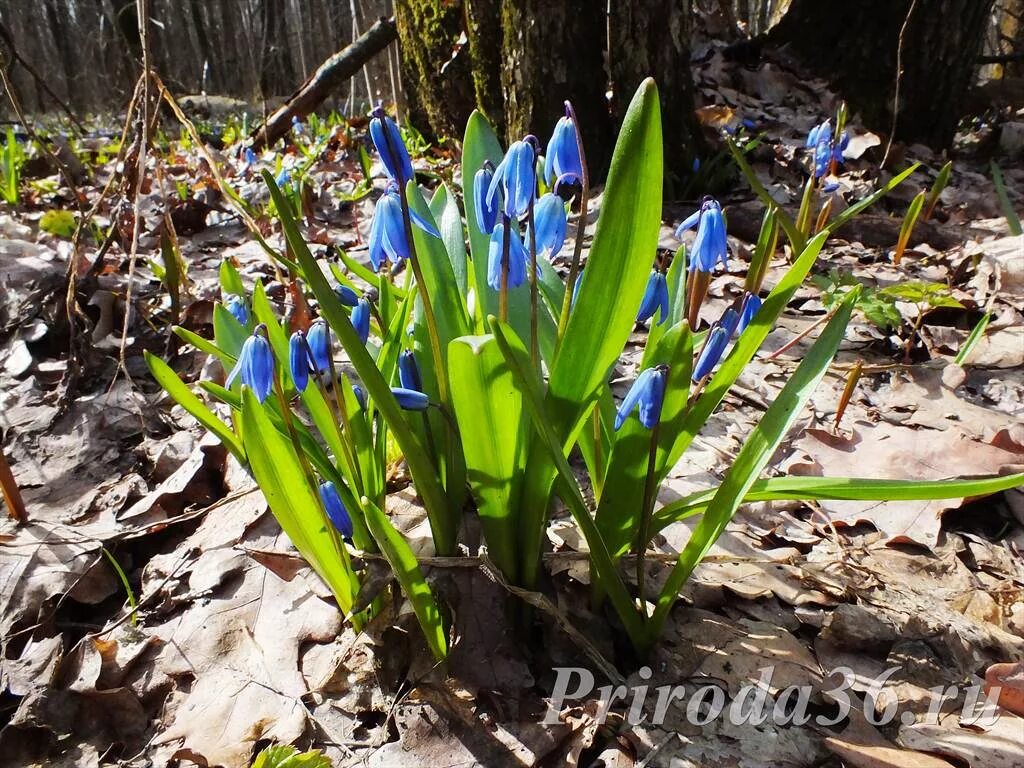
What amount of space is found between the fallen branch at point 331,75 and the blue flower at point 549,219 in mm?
4194

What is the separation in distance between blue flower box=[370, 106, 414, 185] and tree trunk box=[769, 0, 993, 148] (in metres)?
4.52

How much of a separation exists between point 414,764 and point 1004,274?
2.89 metres

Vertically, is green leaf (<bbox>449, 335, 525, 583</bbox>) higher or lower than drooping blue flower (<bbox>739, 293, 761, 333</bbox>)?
lower

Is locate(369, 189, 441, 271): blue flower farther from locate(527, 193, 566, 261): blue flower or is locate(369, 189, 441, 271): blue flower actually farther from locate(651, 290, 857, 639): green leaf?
locate(651, 290, 857, 639): green leaf

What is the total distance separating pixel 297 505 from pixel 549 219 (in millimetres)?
719

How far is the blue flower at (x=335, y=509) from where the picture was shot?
3.98 ft

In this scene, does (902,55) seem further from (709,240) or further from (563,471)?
(563,471)

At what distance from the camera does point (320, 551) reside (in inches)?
49.9

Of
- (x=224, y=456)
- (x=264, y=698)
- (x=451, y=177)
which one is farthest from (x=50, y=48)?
(x=264, y=698)

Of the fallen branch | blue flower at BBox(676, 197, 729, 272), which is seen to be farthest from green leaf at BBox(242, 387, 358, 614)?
the fallen branch

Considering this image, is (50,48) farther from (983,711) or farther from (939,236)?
(983,711)

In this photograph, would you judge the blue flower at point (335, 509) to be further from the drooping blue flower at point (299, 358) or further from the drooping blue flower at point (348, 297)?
the drooping blue flower at point (348, 297)

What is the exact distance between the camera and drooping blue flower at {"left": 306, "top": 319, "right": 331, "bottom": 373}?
1.21 m

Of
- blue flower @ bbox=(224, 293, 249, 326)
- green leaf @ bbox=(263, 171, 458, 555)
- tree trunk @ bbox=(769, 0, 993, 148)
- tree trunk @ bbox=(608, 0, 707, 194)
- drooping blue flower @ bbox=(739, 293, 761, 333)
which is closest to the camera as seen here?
→ green leaf @ bbox=(263, 171, 458, 555)
